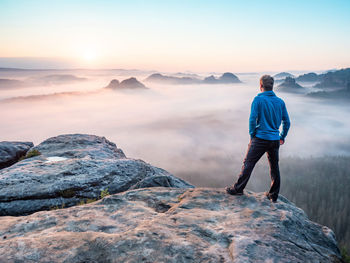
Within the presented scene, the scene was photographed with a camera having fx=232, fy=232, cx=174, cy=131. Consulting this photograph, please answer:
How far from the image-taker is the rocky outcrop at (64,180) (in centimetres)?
1125

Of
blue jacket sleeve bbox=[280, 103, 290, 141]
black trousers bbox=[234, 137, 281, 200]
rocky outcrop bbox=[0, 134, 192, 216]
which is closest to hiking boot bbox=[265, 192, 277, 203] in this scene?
black trousers bbox=[234, 137, 281, 200]

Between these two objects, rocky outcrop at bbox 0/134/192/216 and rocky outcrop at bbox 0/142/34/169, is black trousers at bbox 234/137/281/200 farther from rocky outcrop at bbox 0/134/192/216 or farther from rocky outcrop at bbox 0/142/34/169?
rocky outcrop at bbox 0/142/34/169

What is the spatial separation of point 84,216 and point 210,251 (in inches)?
176

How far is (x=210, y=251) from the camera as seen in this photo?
253 inches

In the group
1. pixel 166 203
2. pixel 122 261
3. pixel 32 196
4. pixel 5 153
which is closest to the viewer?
pixel 122 261

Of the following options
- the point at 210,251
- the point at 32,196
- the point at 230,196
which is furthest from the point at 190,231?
the point at 32,196

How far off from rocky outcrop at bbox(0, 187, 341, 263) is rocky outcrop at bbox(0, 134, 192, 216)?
3393 millimetres

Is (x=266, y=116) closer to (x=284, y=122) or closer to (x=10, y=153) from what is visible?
(x=284, y=122)

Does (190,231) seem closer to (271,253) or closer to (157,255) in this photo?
(157,255)

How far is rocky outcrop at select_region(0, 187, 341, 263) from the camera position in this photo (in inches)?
240

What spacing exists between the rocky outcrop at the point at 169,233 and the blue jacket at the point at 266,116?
2861 mm

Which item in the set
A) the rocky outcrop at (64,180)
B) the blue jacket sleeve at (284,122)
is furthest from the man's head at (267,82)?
the rocky outcrop at (64,180)

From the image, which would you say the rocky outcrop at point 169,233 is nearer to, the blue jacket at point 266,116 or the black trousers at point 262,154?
the black trousers at point 262,154

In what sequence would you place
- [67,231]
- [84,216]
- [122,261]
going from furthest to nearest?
[84,216]
[67,231]
[122,261]
